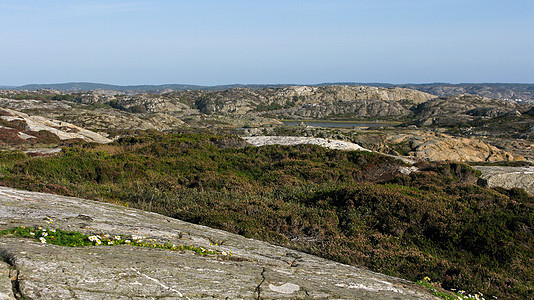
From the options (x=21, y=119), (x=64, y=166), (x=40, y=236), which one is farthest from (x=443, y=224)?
(x=21, y=119)

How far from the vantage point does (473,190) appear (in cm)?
1244

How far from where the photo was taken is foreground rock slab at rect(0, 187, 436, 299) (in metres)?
3.58

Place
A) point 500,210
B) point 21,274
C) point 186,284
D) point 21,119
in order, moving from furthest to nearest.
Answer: point 21,119 < point 500,210 < point 186,284 < point 21,274

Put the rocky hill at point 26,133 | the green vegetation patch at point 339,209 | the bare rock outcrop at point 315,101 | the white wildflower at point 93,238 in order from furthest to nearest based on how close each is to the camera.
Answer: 1. the bare rock outcrop at point 315,101
2. the rocky hill at point 26,133
3. the green vegetation patch at point 339,209
4. the white wildflower at point 93,238

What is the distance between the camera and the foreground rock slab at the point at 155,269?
3.58 meters

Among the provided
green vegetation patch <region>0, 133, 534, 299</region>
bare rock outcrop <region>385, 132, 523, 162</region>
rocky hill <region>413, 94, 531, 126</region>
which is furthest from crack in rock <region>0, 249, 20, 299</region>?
rocky hill <region>413, 94, 531, 126</region>

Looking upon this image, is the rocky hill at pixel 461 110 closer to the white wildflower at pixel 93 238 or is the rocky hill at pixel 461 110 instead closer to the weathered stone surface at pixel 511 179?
the weathered stone surface at pixel 511 179

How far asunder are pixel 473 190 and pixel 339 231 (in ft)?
21.3

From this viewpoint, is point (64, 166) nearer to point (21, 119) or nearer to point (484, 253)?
point (484, 253)

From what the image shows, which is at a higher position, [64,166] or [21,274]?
[21,274]

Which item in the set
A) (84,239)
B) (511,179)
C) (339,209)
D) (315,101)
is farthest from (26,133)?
(315,101)

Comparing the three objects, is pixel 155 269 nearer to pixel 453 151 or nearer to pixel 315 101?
pixel 453 151

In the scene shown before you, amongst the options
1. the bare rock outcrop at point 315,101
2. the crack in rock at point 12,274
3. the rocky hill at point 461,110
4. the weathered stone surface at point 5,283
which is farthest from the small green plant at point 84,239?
the bare rock outcrop at point 315,101

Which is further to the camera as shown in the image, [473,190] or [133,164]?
[133,164]
